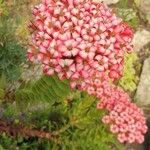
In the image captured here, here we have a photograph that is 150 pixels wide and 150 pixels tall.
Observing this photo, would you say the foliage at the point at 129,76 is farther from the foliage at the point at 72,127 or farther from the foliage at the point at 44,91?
the foliage at the point at 44,91

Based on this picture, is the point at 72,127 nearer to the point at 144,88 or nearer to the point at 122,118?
the point at 122,118

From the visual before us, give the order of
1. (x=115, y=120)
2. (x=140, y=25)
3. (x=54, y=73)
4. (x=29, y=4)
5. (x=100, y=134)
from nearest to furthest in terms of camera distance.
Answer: (x=54, y=73) < (x=115, y=120) < (x=100, y=134) < (x=29, y=4) < (x=140, y=25)

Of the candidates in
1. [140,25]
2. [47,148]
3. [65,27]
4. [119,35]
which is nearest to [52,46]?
[65,27]

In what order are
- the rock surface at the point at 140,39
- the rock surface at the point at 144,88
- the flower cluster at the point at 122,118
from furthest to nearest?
1. the rock surface at the point at 140,39
2. the rock surface at the point at 144,88
3. the flower cluster at the point at 122,118

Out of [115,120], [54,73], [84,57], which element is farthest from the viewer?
[115,120]

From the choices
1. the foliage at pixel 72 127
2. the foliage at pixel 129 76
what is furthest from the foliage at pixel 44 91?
the foliage at pixel 129 76

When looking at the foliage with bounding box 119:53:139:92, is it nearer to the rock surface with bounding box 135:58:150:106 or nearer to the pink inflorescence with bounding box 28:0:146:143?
the rock surface with bounding box 135:58:150:106

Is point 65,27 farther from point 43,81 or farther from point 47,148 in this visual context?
point 47,148
